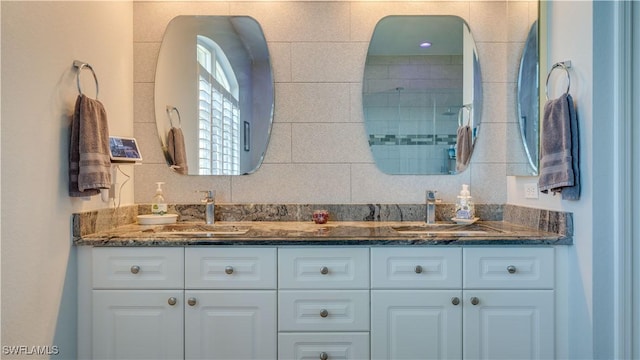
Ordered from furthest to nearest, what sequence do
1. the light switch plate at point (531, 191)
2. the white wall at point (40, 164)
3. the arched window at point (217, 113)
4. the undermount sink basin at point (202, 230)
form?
the arched window at point (217, 113) < the light switch plate at point (531, 191) < the undermount sink basin at point (202, 230) < the white wall at point (40, 164)

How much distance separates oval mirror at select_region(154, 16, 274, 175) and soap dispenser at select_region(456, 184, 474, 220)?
3.74 feet

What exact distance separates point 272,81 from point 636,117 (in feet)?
A: 5.60

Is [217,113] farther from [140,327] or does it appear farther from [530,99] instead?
[530,99]

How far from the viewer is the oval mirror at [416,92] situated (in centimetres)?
229

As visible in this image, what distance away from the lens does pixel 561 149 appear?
5.55 feet

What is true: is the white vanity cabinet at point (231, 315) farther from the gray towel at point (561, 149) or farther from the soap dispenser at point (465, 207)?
the gray towel at point (561, 149)

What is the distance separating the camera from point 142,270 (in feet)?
5.73

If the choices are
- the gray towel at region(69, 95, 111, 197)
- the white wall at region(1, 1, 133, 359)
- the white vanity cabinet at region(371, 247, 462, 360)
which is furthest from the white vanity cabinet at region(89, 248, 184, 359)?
the white vanity cabinet at region(371, 247, 462, 360)

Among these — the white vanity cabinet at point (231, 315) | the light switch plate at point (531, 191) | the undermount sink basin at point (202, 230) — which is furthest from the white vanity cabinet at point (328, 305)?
the light switch plate at point (531, 191)

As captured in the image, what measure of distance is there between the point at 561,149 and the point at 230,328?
1.60m

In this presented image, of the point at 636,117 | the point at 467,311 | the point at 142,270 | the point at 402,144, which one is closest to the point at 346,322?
the point at 467,311

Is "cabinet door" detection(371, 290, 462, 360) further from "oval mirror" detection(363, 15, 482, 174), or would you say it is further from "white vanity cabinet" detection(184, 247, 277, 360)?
"oval mirror" detection(363, 15, 482, 174)

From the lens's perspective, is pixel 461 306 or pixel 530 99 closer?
pixel 461 306

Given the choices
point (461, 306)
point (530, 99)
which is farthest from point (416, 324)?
point (530, 99)
